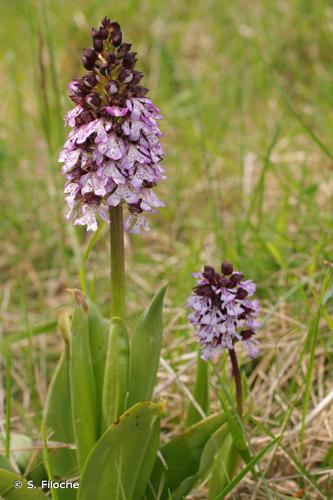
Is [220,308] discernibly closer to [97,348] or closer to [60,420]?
[97,348]

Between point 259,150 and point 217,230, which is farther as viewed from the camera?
point 259,150

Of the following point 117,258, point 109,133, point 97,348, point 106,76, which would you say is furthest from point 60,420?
point 106,76

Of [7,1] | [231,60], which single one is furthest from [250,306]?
[7,1]

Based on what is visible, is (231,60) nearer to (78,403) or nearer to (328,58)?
(328,58)

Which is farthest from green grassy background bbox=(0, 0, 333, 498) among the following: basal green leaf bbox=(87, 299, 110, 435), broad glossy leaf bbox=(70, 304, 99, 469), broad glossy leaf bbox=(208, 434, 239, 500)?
broad glossy leaf bbox=(70, 304, 99, 469)

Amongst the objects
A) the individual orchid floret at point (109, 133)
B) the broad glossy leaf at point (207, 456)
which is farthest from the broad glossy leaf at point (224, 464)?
the individual orchid floret at point (109, 133)
